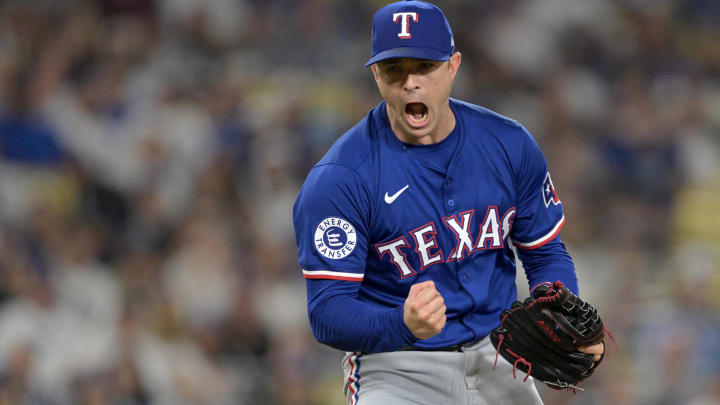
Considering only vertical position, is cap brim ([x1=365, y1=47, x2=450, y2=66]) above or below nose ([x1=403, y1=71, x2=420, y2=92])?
above

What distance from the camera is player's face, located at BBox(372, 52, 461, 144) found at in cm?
290

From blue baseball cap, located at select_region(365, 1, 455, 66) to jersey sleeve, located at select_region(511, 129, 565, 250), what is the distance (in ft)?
1.39

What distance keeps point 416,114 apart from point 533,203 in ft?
1.63

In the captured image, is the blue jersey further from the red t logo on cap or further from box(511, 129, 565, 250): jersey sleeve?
the red t logo on cap

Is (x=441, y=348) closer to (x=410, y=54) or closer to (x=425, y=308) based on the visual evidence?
(x=425, y=308)

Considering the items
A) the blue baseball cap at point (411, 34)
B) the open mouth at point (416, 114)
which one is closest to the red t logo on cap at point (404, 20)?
the blue baseball cap at point (411, 34)

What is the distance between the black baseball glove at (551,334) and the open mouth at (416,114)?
62 centimetres

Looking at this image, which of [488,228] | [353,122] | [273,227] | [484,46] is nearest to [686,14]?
[484,46]

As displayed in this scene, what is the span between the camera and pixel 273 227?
6352mm

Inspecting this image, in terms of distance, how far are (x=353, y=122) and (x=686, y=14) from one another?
2.75 m

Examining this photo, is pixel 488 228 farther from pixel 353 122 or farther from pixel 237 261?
pixel 353 122

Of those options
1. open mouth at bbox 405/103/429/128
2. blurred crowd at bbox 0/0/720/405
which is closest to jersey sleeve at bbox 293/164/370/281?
open mouth at bbox 405/103/429/128

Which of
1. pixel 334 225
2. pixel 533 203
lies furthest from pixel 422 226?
pixel 533 203

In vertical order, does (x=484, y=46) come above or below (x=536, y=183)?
above
